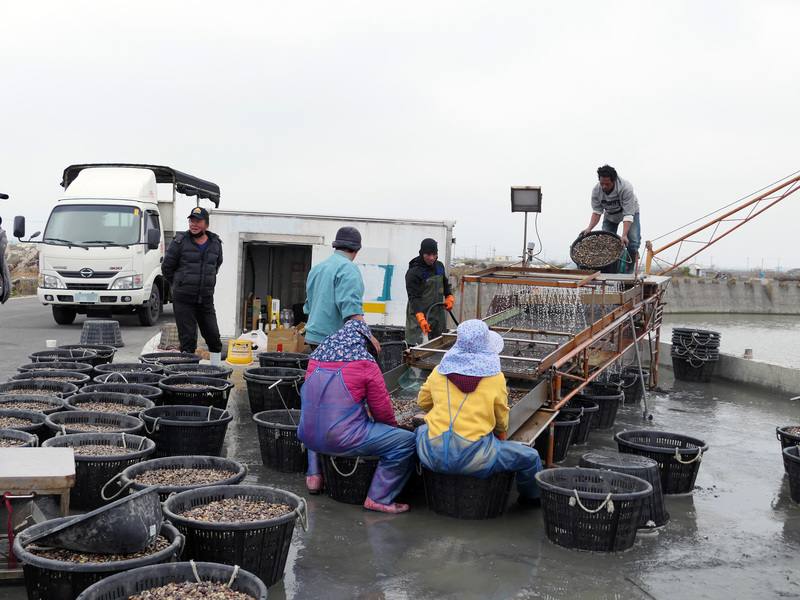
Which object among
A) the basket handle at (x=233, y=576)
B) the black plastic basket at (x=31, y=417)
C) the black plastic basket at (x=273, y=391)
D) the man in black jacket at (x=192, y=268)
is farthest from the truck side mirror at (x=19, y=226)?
the basket handle at (x=233, y=576)

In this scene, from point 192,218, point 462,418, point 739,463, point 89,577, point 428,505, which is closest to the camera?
point 89,577

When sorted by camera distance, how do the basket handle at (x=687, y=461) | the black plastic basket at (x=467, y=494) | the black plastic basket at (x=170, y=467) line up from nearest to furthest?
the black plastic basket at (x=170, y=467)
the black plastic basket at (x=467, y=494)
the basket handle at (x=687, y=461)

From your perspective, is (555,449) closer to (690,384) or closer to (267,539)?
(267,539)

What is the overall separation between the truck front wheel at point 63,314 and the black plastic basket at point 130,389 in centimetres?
936

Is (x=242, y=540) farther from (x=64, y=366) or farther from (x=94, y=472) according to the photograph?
(x=64, y=366)

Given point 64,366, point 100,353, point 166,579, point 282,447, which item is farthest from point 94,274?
point 166,579

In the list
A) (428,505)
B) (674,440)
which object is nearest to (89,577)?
(428,505)

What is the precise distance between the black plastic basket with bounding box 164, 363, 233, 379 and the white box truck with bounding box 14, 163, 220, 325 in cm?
641

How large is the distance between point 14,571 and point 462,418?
2.41 meters

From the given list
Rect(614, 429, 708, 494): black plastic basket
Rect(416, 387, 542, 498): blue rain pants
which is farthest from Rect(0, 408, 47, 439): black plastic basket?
Rect(614, 429, 708, 494): black plastic basket

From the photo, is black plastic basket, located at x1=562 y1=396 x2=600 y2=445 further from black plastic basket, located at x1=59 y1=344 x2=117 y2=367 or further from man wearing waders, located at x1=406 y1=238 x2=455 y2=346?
black plastic basket, located at x1=59 y1=344 x2=117 y2=367

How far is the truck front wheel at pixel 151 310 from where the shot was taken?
15117 mm

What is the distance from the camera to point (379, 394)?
4836mm

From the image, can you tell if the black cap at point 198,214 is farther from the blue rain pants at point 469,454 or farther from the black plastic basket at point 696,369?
the black plastic basket at point 696,369
